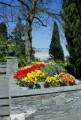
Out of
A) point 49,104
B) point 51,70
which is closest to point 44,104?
point 49,104

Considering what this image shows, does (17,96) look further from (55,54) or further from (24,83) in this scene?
(55,54)

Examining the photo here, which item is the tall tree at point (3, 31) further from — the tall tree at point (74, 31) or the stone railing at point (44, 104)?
the stone railing at point (44, 104)

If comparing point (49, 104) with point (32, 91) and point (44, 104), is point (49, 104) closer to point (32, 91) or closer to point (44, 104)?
point (44, 104)

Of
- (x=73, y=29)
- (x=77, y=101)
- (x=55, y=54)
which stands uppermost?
(x=73, y=29)

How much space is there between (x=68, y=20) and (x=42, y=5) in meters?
11.2

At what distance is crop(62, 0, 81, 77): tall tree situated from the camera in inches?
413

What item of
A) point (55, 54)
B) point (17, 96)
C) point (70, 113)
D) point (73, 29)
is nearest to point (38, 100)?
point (17, 96)

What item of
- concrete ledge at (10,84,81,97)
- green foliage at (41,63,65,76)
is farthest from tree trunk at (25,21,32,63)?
concrete ledge at (10,84,81,97)

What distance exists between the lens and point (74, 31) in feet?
34.5

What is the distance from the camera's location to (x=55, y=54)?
30.3 metres

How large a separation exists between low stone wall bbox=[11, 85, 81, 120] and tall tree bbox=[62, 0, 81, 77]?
378 cm

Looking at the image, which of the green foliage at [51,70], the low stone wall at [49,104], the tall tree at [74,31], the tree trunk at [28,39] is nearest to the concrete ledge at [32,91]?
the low stone wall at [49,104]

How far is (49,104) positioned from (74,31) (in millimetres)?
4607

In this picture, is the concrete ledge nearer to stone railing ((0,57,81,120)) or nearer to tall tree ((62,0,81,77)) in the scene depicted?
stone railing ((0,57,81,120))
